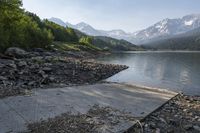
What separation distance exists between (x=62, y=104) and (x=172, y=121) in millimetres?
5908

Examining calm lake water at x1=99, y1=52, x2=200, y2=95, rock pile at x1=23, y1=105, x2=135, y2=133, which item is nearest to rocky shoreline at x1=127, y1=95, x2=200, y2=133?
rock pile at x1=23, y1=105, x2=135, y2=133

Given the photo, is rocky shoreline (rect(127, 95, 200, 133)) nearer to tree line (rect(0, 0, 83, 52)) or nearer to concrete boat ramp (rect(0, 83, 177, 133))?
concrete boat ramp (rect(0, 83, 177, 133))

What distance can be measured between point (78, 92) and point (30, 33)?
210 ft

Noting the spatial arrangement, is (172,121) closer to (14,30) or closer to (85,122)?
(85,122)

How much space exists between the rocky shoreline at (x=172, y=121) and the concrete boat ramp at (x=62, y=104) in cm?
38

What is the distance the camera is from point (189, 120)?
14.2 m

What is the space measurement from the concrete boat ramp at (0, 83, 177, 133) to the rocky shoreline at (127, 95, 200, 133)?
1.26 ft

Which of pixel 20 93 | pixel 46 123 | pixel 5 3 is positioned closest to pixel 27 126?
pixel 46 123

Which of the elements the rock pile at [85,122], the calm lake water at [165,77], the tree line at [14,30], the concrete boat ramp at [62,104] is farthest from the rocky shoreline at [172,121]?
the tree line at [14,30]

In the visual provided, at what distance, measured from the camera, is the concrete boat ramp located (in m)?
11.5

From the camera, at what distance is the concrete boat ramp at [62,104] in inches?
452

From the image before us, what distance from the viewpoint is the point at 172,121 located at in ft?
44.3

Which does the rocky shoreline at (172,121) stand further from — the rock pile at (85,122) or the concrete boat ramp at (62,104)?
the rock pile at (85,122)

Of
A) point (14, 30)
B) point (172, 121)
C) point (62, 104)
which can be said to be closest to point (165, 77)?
point (172, 121)
